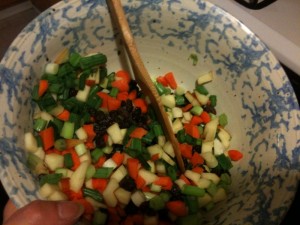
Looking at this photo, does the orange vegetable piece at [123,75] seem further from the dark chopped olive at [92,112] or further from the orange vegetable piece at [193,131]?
the orange vegetable piece at [193,131]

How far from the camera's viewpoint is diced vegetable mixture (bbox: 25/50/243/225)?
0.92 metres

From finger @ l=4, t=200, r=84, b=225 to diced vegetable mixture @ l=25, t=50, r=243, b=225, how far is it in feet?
0.54

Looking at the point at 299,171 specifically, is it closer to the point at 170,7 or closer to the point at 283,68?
the point at 283,68

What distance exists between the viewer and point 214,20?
921 millimetres

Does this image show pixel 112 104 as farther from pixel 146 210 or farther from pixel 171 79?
pixel 146 210

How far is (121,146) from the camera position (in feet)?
3.34

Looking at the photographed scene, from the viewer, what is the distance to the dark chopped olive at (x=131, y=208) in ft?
3.05

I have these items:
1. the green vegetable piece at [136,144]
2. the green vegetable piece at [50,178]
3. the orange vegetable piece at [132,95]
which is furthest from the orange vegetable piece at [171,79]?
the green vegetable piece at [50,178]

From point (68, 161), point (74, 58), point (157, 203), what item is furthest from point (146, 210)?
point (74, 58)

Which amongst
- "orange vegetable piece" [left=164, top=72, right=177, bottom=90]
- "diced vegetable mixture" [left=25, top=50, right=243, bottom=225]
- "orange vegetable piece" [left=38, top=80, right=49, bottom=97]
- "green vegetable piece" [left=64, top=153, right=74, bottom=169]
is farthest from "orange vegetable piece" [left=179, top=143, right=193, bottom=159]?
"orange vegetable piece" [left=38, top=80, right=49, bottom=97]

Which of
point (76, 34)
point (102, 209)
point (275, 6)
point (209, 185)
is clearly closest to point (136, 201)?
point (102, 209)

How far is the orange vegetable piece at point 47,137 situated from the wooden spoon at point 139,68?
0.98 ft

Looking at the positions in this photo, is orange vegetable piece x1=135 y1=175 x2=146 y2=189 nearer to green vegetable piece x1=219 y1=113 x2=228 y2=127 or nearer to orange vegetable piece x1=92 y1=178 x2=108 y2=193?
orange vegetable piece x1=92 y1=178 x2=108 y2=193

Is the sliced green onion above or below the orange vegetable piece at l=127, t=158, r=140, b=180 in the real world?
above
